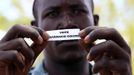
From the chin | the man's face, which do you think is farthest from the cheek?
the chin

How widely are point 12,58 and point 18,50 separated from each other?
42 millimetres

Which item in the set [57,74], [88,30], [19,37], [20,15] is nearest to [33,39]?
[19,37]

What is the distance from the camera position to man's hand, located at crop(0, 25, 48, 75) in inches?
54.7

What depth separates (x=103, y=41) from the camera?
145 centimetres

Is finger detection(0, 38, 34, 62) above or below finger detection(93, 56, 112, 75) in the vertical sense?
above

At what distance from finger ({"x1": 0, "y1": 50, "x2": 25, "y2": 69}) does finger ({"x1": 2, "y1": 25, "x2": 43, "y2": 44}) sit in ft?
0.17

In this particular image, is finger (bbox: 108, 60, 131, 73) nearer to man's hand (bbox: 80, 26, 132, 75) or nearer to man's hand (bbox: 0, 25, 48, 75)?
man's hand (bbox: 80, 26, 132, 75)

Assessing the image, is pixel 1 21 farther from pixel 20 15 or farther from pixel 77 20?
pixel 77 20

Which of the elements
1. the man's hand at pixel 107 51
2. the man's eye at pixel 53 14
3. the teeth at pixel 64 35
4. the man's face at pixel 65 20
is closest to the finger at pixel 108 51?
the man's hand at pixel 107 51

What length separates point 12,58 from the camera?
4.53 ft

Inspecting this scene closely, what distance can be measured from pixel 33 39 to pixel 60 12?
47 centimetres

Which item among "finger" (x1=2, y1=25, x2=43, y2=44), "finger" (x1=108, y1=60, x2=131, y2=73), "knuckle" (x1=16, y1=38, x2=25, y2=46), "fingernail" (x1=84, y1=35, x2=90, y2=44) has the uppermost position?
"finger" (x1=2, y1=25, x2=43, y2=44)

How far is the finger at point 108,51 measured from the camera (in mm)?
1394

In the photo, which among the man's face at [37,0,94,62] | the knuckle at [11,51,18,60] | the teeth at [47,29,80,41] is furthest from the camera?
the man's face at [37,0,94,62]
